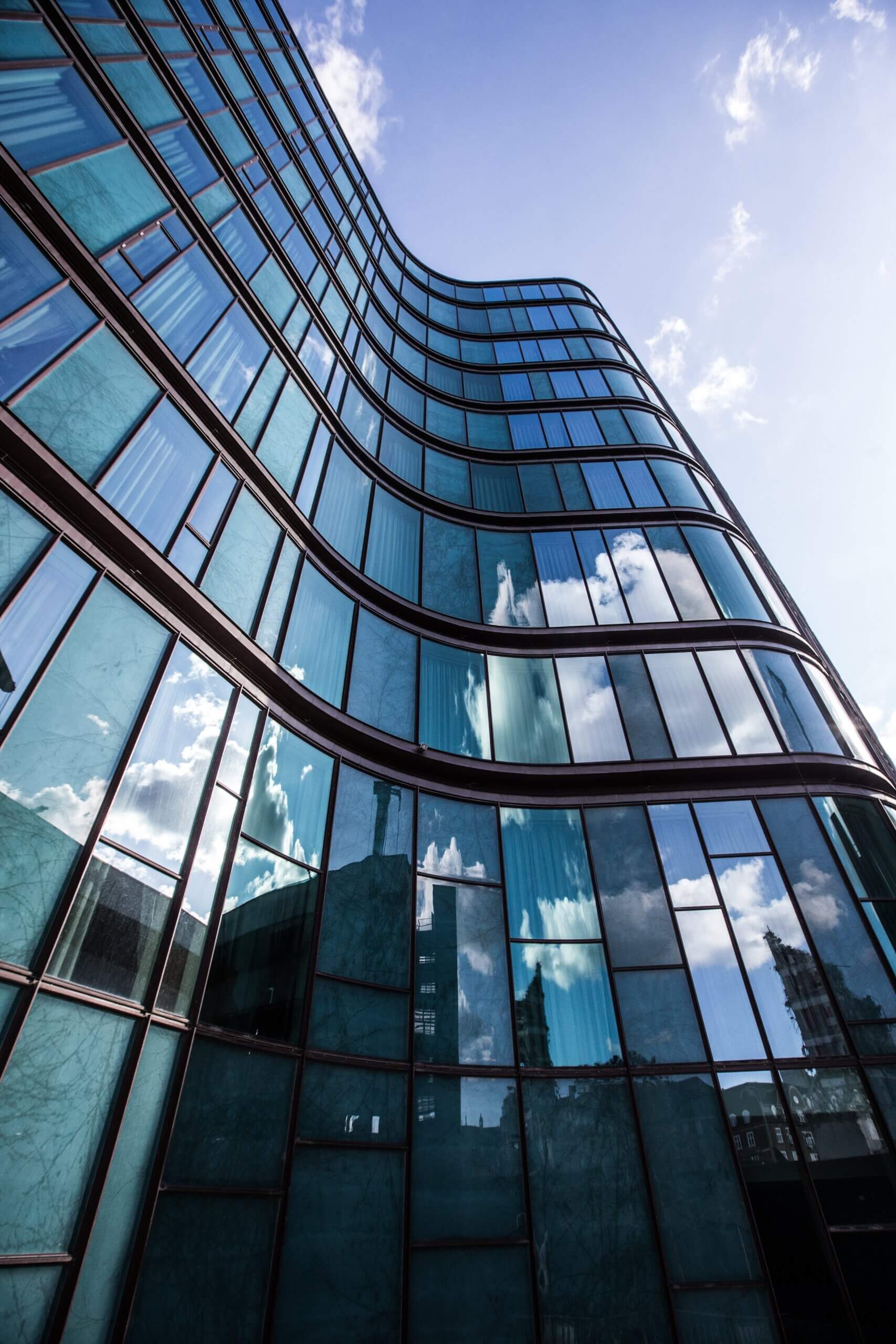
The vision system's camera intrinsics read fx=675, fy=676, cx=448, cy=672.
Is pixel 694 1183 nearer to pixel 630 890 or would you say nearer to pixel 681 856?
pixel 630 890

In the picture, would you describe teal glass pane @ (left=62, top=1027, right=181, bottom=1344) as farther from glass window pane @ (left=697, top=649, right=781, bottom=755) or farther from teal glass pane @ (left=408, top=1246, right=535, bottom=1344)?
glass window pane @ (left=697, top=649, right=781, bottom=755)

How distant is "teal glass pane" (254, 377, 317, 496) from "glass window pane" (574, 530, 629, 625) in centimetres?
790

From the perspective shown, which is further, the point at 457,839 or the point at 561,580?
the point at 561,580

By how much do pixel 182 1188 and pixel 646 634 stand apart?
13.7m

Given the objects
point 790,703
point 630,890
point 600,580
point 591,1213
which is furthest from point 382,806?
point 790,703

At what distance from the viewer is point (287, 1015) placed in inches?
372

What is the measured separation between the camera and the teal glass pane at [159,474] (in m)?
9.62

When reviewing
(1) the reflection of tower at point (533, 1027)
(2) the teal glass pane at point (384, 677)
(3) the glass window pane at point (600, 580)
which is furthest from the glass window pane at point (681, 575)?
(1) the reflection of tower at point (533, 1027)

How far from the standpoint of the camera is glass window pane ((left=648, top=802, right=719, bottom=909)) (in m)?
12.4

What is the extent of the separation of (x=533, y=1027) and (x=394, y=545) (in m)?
11.1

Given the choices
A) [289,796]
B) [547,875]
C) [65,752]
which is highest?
[289,796]

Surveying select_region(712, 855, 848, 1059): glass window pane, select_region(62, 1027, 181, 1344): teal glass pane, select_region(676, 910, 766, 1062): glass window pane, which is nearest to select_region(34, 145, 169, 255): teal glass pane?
select_region(62, 1027, 181, 1344): teal glass pane

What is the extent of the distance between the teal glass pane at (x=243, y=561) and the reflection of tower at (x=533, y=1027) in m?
7.72

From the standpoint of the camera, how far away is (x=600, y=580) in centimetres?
1797
